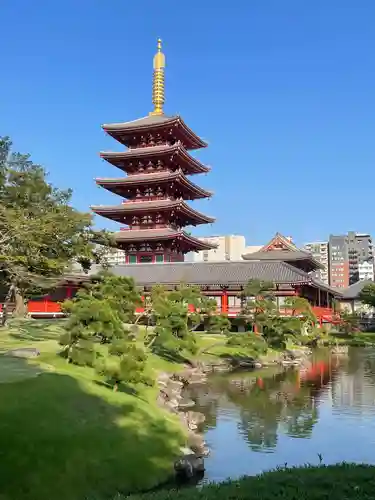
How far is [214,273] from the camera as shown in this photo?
4528cm

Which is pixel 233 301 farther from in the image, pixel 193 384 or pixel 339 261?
pixel 339 261

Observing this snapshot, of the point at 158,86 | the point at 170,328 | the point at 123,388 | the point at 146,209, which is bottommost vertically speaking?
the point at 123,388

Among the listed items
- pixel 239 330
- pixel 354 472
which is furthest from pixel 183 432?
pixel 239 330

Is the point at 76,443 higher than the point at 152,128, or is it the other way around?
the point at 152,128

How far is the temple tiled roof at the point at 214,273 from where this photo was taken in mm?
43031

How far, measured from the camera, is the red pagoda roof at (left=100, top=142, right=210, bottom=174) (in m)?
49.6

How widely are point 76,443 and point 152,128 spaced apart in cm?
4234

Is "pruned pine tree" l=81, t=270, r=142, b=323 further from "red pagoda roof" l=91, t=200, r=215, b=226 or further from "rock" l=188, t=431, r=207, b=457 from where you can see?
"red pagoda roof" l=91, t=200, r=215, b=226

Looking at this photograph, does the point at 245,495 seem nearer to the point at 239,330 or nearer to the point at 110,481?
the point at 110,481

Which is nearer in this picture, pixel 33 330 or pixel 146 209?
pixel 33 330

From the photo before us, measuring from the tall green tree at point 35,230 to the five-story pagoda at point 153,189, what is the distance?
16733 mm

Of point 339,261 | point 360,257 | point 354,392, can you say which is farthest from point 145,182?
point 360,257

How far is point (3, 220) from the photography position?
23344 millimetres

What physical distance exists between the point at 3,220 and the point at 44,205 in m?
5.93
